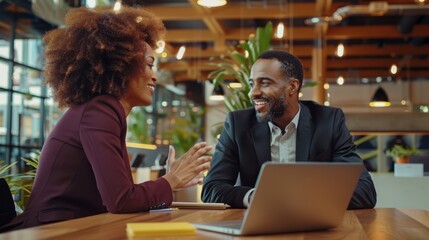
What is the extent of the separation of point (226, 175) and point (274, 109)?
1.29 feet

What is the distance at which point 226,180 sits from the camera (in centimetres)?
258

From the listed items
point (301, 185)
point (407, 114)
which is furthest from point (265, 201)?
point (407, 114)

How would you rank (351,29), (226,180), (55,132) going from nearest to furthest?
(55,132), (226,180), (351,29)

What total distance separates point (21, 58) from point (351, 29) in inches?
263

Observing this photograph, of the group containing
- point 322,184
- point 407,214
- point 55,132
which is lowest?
point 407,214

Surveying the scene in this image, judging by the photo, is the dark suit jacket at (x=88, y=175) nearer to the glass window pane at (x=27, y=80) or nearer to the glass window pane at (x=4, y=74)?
the glass window pane at (x=4, y=74)

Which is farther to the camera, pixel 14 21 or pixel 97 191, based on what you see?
pixel 14 21

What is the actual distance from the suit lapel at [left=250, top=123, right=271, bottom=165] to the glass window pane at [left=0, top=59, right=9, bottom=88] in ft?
17.0

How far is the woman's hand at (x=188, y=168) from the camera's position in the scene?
1.93m

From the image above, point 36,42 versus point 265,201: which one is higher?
point 36,42

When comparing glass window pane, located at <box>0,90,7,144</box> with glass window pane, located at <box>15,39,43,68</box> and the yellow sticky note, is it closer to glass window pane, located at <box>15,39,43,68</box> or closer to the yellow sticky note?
glass window pane, located at <box>15,39,43,68</box>

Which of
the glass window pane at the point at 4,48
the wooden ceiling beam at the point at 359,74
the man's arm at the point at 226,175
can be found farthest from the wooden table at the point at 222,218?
the wooden ceiling beam at the point at 359,74

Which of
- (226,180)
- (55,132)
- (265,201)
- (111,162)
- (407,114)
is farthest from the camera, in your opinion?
(407,114)

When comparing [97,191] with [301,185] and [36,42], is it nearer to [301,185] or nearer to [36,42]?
[301,185]
